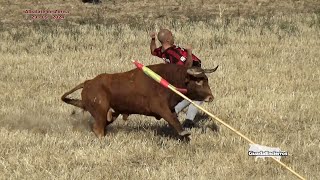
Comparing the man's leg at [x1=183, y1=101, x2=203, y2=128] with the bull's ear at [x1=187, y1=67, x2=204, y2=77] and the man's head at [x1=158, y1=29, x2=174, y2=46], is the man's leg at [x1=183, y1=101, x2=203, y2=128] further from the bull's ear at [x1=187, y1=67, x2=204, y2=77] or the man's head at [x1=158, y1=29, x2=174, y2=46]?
the bull's ear at [x1=187, y1=67, x2=204, y2=77]

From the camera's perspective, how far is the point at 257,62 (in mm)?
11797

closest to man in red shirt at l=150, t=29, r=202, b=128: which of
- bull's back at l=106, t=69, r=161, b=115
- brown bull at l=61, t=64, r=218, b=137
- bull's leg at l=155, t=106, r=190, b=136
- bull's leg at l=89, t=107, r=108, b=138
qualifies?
brown bull at l=61, t=64, r=218, b=137

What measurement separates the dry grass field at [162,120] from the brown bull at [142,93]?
0.32 metres

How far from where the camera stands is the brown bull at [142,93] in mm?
6227

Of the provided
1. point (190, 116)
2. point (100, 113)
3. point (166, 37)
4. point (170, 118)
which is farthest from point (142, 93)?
point (190, 116)

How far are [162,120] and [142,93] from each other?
1383 millimetres

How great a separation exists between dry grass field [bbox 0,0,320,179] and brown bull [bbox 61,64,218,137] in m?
0.32

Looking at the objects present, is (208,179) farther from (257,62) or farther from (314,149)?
(257,62)

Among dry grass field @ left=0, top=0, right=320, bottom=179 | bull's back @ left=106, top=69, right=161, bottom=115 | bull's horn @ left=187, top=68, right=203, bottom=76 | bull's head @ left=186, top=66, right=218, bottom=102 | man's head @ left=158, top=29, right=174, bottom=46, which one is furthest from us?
man's head @ left=158, top=29, right=174, bottom=46

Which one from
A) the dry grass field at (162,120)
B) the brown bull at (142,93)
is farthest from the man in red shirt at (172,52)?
the dry grass field at (162,120)

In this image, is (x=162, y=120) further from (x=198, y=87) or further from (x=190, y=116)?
(x=198, y=87)

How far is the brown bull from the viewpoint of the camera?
20.4ft

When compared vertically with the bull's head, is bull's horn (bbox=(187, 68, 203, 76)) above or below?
above

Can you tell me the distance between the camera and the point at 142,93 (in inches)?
251
